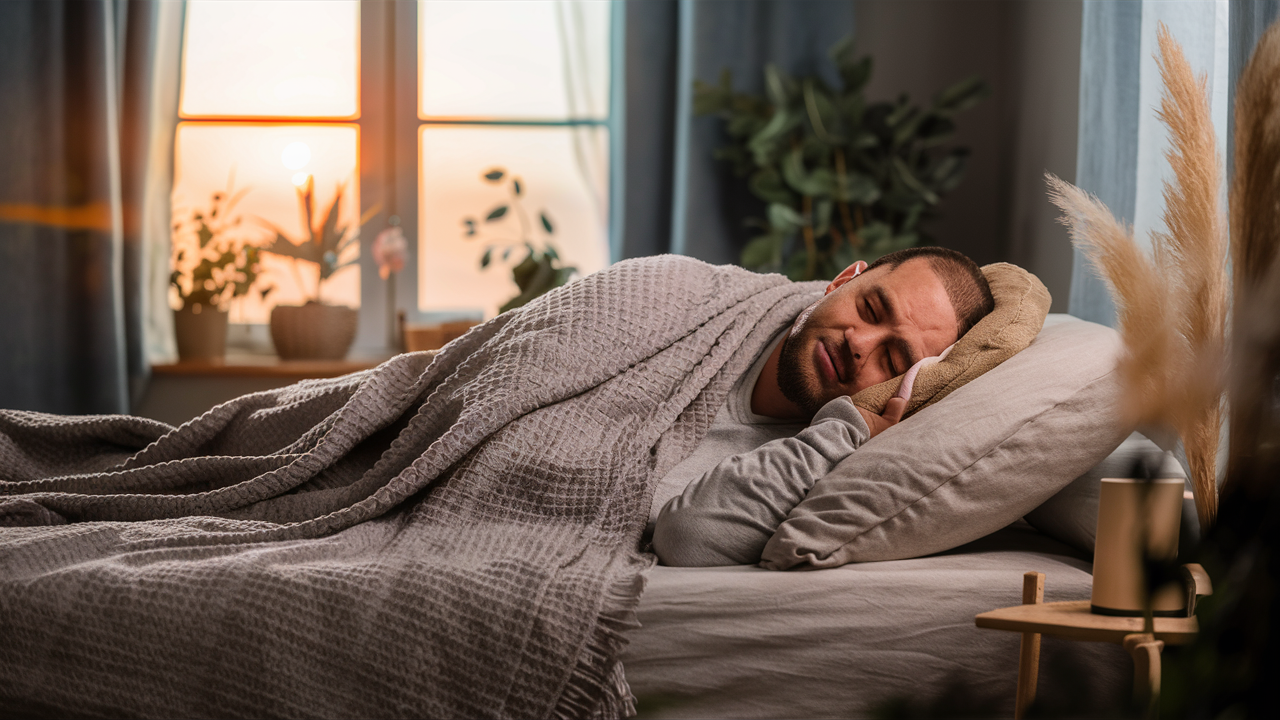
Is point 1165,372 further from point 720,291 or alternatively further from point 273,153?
point 273,153

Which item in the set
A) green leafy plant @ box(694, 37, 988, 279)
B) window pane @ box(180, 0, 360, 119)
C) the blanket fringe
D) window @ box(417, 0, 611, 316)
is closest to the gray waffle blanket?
the blanket fringe

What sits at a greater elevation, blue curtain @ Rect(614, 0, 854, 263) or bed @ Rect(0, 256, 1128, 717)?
blue curtain @ Rect(614, 0, 854, 263)

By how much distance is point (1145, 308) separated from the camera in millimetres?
406

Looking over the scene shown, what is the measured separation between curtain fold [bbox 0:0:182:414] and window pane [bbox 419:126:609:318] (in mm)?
956

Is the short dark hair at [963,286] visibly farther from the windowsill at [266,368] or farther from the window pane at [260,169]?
the window pane at [260,169]

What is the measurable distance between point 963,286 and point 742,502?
0.58 meters

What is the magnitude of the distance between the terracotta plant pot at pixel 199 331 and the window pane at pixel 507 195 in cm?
72

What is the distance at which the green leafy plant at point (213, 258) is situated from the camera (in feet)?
9.07

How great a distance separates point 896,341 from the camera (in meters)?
1.28

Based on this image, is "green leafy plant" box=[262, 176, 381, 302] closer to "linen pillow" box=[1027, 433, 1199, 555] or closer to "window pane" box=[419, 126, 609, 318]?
"window pane" box=[419, 126, 609, 318]

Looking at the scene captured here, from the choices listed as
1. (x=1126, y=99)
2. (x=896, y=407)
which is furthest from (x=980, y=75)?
(x=896, y=407)

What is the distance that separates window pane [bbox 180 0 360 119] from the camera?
2.97m

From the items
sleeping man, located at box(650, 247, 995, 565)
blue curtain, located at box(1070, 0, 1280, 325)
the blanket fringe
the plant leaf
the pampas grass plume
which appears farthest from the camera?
the plant leaf

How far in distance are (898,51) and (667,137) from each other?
0.79 meters
